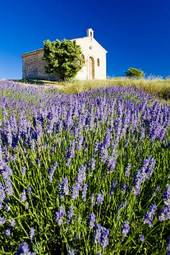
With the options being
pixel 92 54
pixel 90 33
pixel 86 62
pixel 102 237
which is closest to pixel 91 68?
pixel 86 62

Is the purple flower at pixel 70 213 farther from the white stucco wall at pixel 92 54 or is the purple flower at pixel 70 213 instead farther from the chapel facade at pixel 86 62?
the white stucco wall at pixel 92 54

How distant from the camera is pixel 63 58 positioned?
23.3 m

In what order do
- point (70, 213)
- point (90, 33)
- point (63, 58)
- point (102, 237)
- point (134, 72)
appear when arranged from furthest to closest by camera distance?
point (134, 72) < point (90, 33) < point (63, 58) < point (70, 213) < point (102, 237)

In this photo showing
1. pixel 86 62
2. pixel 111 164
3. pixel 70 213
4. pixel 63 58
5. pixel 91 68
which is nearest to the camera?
pixel 70 213

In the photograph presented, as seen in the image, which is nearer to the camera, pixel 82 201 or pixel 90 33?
pixel 82 201

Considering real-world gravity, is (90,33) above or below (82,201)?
above

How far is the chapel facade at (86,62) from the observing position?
29000mm

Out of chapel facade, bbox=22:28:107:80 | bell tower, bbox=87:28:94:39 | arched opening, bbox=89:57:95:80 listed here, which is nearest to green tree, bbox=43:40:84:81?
chapel facade, bbox=22:28:107:80

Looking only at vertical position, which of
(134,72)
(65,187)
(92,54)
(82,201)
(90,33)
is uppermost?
(90,33)

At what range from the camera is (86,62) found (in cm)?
2981

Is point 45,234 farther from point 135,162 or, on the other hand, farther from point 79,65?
point 79,65

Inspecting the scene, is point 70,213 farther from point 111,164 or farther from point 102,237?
point 111,164

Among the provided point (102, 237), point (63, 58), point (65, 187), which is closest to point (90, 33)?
point (63, 58)

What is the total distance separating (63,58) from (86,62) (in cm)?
675
